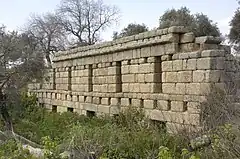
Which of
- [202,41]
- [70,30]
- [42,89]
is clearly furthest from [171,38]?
[70,30]

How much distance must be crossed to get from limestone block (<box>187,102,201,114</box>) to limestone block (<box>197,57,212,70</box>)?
86 centimetres

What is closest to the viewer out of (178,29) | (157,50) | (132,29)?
(178,29)

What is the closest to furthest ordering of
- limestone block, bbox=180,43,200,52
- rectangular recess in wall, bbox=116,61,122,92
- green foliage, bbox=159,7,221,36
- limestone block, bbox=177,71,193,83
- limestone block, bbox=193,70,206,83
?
1. limestone block, bbox=193,70,206,83
2. limestone block, bbox=177,71,193,83
3. limestone block, bbox=180,43,200,52
4. rectangular recess in wall, bbox=116,61,122,92
5. green foliage, bbox=159,7,221,36

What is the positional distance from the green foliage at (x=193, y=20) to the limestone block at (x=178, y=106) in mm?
17864

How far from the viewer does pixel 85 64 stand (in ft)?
54.9

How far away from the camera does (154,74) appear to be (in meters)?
12.1

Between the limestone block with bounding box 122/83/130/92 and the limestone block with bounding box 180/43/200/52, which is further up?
the limestone block with bounding box 180/43/200/52

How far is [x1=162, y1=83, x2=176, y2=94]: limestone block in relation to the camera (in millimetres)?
11234

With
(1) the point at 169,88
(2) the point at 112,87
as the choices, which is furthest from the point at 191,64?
(2) the point at 112,87

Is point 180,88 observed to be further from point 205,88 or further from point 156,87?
point 156,87

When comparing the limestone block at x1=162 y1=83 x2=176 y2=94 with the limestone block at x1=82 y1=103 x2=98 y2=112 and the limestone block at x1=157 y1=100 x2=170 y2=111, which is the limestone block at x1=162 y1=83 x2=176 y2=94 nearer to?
the limestone block at x1=157 y1=100 x2=170 y2=111

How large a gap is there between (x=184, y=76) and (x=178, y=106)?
0.78 meters

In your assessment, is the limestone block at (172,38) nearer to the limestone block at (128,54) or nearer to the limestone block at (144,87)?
the limestone block at (144,87)

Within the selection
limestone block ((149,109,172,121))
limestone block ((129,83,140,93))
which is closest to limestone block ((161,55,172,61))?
limestone block ((149,109,172,121))
